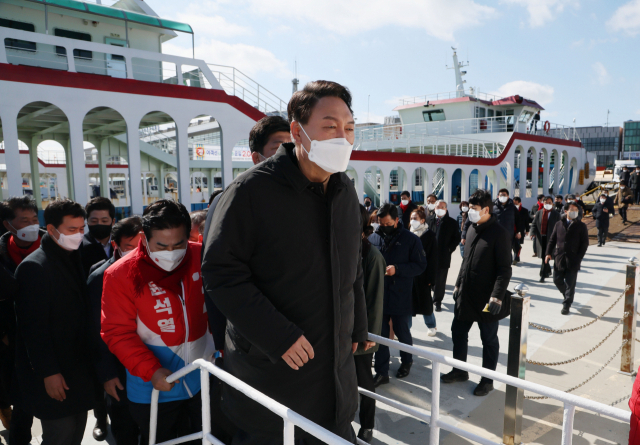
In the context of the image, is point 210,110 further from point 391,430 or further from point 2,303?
point 391,430

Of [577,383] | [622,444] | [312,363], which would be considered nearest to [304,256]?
[312,363]

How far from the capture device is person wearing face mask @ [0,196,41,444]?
2590 millimetres

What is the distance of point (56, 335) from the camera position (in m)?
2.35

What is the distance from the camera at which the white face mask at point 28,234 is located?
11.5 feet

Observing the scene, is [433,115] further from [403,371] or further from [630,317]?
[403,371]

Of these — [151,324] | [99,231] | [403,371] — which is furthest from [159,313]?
[403,371]

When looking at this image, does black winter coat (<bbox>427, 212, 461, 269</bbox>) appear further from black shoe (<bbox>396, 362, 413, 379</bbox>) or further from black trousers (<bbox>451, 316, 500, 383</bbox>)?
black shoe (<bbox>396, 362, 413, 379</bbox>)

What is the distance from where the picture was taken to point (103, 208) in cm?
366

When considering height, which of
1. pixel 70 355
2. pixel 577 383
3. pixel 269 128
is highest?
pixel 269 128

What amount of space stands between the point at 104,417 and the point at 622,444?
400 centimetres

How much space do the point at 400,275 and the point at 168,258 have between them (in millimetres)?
2679

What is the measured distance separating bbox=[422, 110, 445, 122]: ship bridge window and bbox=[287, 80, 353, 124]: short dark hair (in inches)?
945

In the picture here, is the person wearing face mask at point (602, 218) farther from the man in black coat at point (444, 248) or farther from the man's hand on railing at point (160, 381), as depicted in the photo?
the man's hand on railing at point (160, 381)

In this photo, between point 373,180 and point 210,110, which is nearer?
point 210,110
